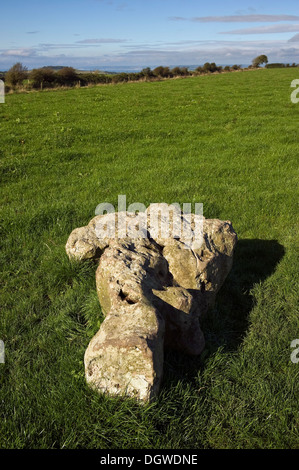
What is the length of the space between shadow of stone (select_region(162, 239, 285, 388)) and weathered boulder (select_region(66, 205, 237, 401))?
0.17 metres

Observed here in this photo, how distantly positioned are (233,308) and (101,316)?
206 cm

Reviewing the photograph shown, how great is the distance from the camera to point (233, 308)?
5539 millimetres

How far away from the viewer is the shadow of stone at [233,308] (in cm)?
425

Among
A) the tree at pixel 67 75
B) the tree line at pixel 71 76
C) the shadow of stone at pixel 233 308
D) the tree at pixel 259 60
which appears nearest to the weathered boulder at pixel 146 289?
the shadow of stone at pixel 233 308

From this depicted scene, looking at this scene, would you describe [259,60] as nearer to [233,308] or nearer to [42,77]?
[42,77]

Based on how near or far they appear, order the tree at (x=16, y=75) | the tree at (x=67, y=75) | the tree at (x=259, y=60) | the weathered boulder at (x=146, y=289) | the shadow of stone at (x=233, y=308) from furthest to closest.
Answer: the tree at (x=259, y=60)
the tree at (x=67, y=75)
the tree at (x=16, y=75)
the shadow of stone at (x=233, y=308)
the weathered boulder at (x=146, y=289)

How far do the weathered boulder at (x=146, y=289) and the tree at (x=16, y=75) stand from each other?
35043 mm

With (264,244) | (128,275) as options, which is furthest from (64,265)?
(264,244)

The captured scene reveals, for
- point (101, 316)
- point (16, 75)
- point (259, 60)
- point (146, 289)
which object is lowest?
point (101, 316)

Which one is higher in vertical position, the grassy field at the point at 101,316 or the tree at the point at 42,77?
the tree at the point at 42,77

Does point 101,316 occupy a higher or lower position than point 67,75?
lower

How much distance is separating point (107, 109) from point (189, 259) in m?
19.3

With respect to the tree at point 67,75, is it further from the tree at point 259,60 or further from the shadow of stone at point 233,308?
the tree at point 259,60

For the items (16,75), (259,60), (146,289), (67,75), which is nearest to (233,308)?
(146,289)
